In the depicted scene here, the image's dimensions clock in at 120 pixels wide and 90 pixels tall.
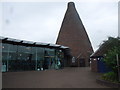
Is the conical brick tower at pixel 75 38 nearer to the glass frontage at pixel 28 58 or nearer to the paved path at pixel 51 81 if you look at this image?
the glass frontage at pixel 28 58

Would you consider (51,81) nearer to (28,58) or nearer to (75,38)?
(28,58)

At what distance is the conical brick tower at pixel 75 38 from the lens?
34.0 metres

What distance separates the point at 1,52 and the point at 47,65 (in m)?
7.28

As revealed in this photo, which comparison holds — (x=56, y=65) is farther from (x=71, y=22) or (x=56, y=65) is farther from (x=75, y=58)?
(x=71, y=22)

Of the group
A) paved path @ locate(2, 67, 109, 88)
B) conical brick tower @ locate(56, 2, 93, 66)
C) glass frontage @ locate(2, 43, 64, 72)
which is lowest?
paved path @ locate(2, 67, 109, 88)

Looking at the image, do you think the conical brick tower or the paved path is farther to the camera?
the conical brick tower

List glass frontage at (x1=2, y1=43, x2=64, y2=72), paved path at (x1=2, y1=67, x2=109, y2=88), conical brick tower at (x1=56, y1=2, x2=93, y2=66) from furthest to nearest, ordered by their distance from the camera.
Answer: conical brick tower at (x1=56, y1=2, x2=93, y2=66)
glass frontage at (x1=2, y1=43, x2=64, y2=72)
paved path at (x1=2, y1=67, x2=109, y2=88)

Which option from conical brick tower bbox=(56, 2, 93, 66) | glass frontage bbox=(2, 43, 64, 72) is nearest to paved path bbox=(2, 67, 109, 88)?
glass frontage bbox=(2, 43, 64, 72)

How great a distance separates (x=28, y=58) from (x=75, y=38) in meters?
19.1

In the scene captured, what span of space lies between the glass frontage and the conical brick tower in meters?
11.2

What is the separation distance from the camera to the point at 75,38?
36.3 metres

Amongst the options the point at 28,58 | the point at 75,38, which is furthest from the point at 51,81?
the point at 75,38

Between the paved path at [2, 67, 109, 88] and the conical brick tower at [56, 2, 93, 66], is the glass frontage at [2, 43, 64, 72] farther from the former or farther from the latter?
the conical brick tower at [56, 2, 93, 66]

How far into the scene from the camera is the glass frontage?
680 inches
